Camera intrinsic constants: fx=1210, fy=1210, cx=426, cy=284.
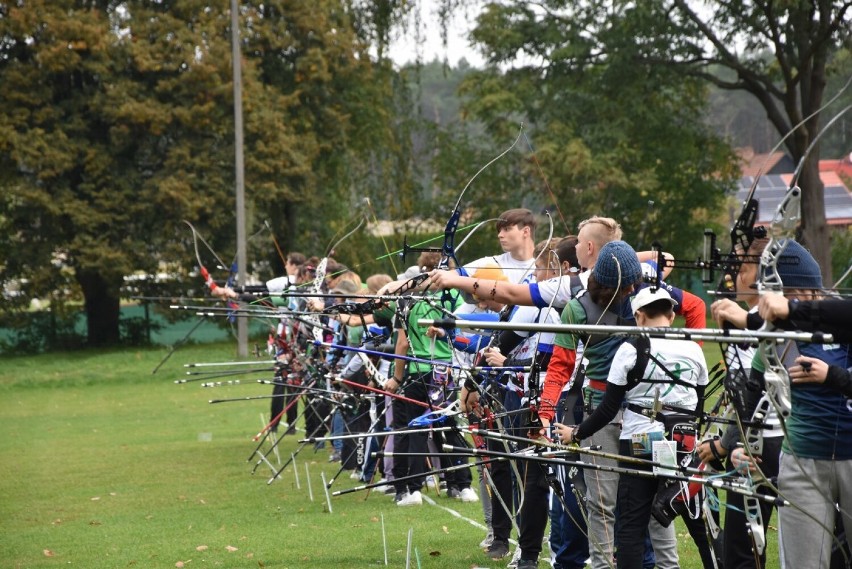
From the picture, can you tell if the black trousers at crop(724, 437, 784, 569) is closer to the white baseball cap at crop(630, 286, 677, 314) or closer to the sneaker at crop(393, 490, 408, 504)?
the white baseball cap at crop(630, 286, 677, 314)

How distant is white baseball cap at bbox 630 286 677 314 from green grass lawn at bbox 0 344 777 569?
2.04 metres

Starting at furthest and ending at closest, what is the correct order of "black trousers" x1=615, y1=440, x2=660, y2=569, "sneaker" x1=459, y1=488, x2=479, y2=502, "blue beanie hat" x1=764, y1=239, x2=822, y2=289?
1. "sneaker" x1=459, y1=488, x2=479, y2=502
2. "black trousers" x1=615, y1=440, x2=660, y2=569
3. "blue beanie hat" x1=764, y1=239, x2=822, y2=289

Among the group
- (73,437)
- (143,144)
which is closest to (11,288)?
(143,144)

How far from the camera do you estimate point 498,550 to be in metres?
7.08

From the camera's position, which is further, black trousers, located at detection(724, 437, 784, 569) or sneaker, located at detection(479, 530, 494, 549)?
sneaker, located at detection(479, 530, 494, 549)

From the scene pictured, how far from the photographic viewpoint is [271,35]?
2981 cm

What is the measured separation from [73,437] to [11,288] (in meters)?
15.7

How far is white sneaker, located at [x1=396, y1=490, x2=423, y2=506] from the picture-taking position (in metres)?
8.99

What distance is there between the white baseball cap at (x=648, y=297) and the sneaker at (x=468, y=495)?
173 inches

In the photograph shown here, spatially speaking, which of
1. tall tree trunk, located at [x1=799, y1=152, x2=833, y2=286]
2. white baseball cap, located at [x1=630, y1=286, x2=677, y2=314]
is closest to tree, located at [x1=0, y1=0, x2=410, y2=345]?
tall tree trunk, located at [x1=799, y1=152, x2=833, y2=286]

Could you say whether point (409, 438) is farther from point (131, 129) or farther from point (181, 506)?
point (131, 129)

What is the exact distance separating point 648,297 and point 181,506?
18.5 ft

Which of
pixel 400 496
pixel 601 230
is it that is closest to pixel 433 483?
pixel 400 496

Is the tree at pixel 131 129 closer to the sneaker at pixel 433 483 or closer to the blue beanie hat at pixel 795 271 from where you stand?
the sneaker at pixel 433 483
